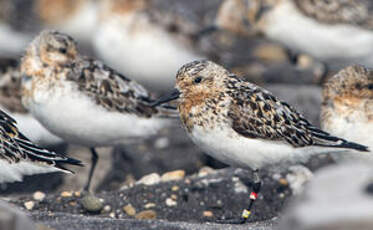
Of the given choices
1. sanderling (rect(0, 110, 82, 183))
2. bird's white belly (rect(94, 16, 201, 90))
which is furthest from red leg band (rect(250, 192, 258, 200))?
bird's white belly (rect(94, 16, 201, 90))

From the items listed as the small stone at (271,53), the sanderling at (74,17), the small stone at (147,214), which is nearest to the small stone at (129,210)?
the small stone at (147,214)

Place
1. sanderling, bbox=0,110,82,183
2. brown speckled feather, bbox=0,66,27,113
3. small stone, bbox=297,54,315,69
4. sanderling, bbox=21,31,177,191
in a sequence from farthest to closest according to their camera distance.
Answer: small stone, bbox=297,54,315,69
brown speckled feather, bbox=0,66,27,113
sanderling, bbox=21,31,177,191
sanderling, bbox=0,110,82,183

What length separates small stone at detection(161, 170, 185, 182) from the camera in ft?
25.7

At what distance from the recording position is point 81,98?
23.6 ft

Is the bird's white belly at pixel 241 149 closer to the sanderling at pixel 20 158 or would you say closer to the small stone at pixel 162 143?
the sanderling at pixel 20 158

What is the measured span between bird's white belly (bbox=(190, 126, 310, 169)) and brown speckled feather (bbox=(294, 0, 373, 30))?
4.69 m

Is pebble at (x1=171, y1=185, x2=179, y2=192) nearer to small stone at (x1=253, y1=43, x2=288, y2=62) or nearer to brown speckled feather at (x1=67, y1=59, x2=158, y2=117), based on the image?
brown speckled feather at (x1=67, y1=59, x2=158, y2=117)

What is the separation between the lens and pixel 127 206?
22.7 ft

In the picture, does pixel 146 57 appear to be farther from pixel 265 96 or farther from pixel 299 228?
pixel 299 228

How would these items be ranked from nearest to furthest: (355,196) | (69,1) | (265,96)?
(355,196) < (265,96) < (69,1)

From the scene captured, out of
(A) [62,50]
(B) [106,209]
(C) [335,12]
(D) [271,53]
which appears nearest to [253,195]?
(B) [106,209]

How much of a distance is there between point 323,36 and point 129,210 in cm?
519

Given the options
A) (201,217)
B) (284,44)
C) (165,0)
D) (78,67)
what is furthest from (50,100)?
(284,44)

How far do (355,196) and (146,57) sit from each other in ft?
23.5
